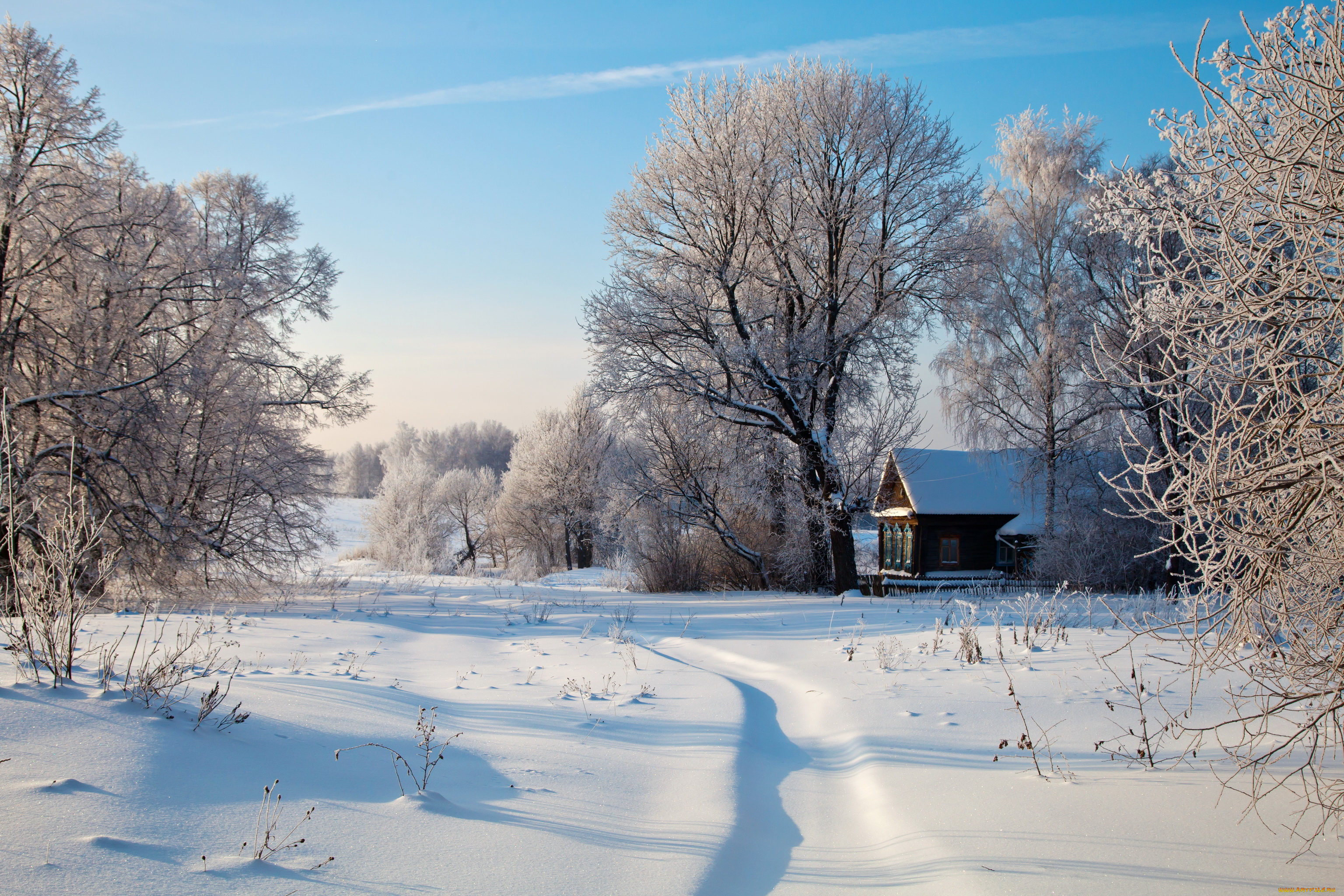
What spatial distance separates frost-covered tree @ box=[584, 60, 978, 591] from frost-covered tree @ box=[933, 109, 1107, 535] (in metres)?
6.52

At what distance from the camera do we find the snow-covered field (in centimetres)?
253

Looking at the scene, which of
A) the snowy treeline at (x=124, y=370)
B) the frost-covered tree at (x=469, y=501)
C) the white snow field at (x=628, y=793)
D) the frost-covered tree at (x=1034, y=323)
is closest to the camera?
the white snow field at (x=628, y=793)

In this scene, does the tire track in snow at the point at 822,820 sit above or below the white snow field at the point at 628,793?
below

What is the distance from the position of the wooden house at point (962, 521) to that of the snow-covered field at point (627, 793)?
21090mm

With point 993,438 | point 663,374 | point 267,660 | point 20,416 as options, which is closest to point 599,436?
point 993,438

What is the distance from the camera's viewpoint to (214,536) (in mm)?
13000

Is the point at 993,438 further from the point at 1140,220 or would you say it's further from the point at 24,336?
the point at 24,336

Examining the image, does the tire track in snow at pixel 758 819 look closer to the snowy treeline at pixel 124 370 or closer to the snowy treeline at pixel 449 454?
the snowy treeline at pixel 124 370

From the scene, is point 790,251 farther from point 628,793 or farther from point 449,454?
point 449,454

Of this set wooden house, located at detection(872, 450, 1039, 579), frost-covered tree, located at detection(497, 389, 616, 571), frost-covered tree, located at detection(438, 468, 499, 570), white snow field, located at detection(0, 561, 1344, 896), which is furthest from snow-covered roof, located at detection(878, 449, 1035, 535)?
frost-covered tree, located at detection(438, 468, 499, 570)

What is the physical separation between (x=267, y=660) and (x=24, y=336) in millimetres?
8558

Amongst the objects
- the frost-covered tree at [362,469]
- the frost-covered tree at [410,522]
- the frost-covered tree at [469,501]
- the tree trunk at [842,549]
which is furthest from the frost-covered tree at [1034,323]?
the frost-covered tree at [362,469]

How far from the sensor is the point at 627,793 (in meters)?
3.62

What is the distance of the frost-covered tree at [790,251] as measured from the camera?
576 inches
